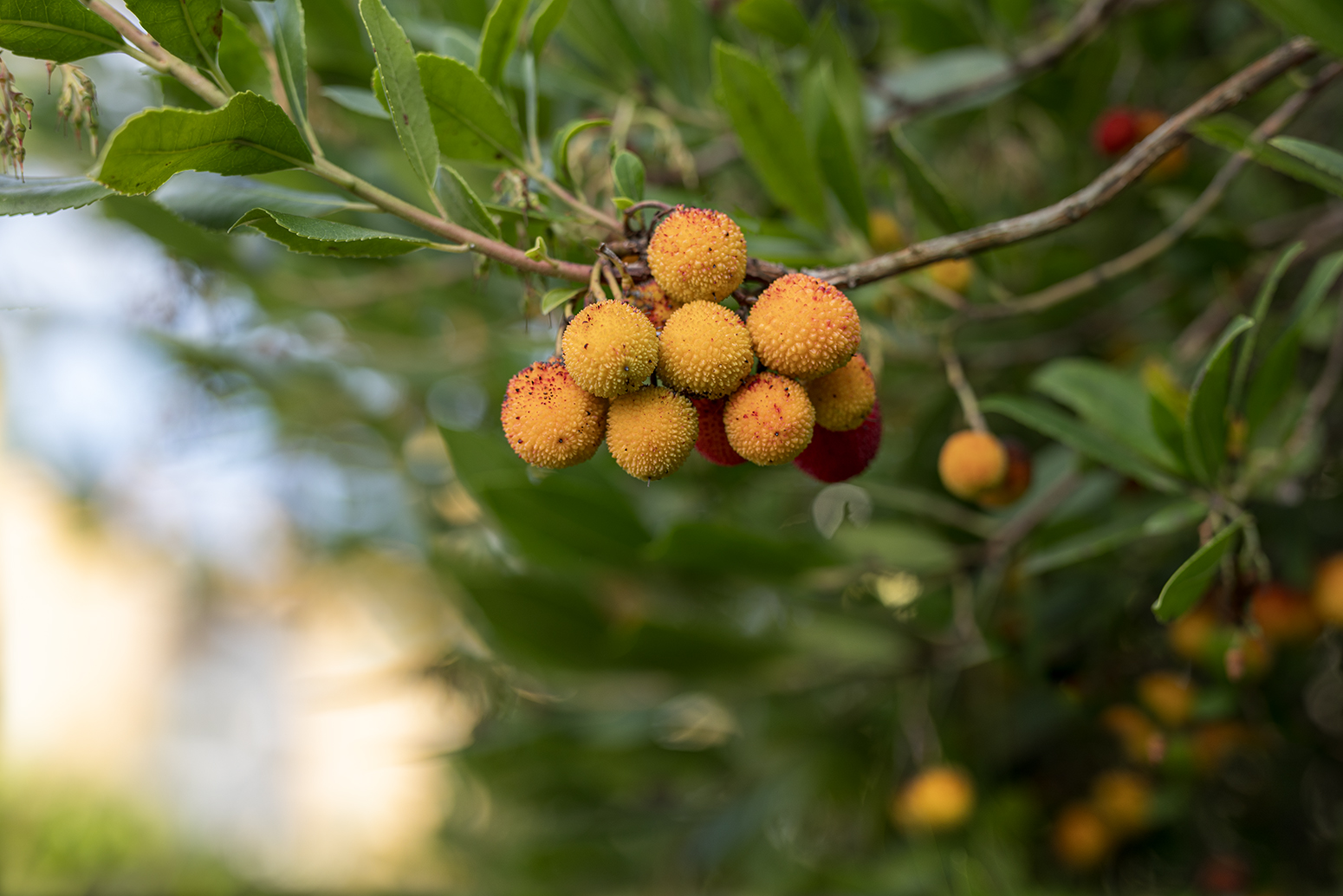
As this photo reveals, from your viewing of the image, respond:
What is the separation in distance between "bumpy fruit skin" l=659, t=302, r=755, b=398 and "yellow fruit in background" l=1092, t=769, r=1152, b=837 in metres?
1.64

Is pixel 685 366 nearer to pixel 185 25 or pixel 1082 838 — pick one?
pixel 185 25

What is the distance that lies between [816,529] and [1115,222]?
800mm

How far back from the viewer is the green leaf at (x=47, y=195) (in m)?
0.61

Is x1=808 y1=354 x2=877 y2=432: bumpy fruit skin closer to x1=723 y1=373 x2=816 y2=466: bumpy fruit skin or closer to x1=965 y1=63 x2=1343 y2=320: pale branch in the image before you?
x1=723 y1=373 x2=816 y2=466: bumpy fruit skin

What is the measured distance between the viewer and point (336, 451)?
2.76m

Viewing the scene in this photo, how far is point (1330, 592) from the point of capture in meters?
1.37

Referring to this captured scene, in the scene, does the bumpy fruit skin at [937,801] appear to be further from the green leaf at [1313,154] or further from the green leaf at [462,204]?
the green leaf at [462,204]

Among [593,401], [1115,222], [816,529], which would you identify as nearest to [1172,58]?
[1115,222]

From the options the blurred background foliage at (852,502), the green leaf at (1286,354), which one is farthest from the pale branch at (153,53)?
the green leaf at (1286,354)

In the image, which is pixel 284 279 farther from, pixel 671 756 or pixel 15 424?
pixel 15 424

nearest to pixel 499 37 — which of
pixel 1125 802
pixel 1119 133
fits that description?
pixel 1119 133

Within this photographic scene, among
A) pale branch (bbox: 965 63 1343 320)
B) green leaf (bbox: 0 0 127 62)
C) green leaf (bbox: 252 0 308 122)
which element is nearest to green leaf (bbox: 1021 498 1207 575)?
pale branch (bbox: 965 63 1343 320)

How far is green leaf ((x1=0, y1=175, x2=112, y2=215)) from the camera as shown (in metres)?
0.61

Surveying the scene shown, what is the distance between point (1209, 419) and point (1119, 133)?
0.79m
